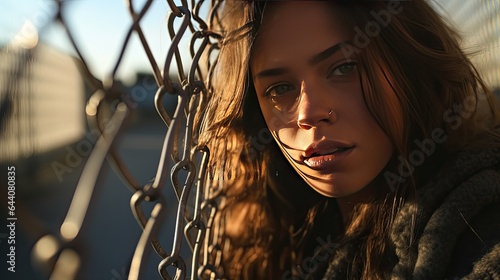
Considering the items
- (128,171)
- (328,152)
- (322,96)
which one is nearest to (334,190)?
(328,152)

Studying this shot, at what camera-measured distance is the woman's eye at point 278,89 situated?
1.10 meters

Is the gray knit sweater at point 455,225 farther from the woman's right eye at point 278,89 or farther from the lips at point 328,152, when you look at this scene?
the woman's right eye at point 278,89

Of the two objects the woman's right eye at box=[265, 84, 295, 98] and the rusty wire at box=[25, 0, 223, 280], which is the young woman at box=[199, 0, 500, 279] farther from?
the rusty wire at box=[25, 0, 223, 280]

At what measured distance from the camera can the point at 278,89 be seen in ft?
3.66

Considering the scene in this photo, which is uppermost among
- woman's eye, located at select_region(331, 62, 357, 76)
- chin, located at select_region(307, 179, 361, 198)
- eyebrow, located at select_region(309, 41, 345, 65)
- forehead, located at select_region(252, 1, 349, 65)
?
forehead, located at select_region(252, 1, 349, 65)

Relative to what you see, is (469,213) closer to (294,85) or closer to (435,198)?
(435,198)

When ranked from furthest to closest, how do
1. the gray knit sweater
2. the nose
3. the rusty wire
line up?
the nose → the gray knit sweater → the rusty wire

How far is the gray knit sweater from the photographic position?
878 millimetres

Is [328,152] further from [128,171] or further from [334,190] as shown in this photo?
[128,171]

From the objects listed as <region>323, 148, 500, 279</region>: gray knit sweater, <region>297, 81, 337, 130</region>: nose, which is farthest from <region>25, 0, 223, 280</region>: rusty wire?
<region>323, 148, 500, 279</region>: gray knit sweater

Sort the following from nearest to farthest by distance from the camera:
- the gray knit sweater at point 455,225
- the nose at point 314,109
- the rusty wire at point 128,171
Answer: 1. the rusty wire at point 128,171
2. the gray knit sweater at point 455,225
3. the nose at point 314,109

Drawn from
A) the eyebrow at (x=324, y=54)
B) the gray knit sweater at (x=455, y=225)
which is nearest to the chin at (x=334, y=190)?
the gray knit sweater at (x=455, y=225)

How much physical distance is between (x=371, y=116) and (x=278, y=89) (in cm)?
19

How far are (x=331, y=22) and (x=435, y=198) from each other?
1.23 feet
